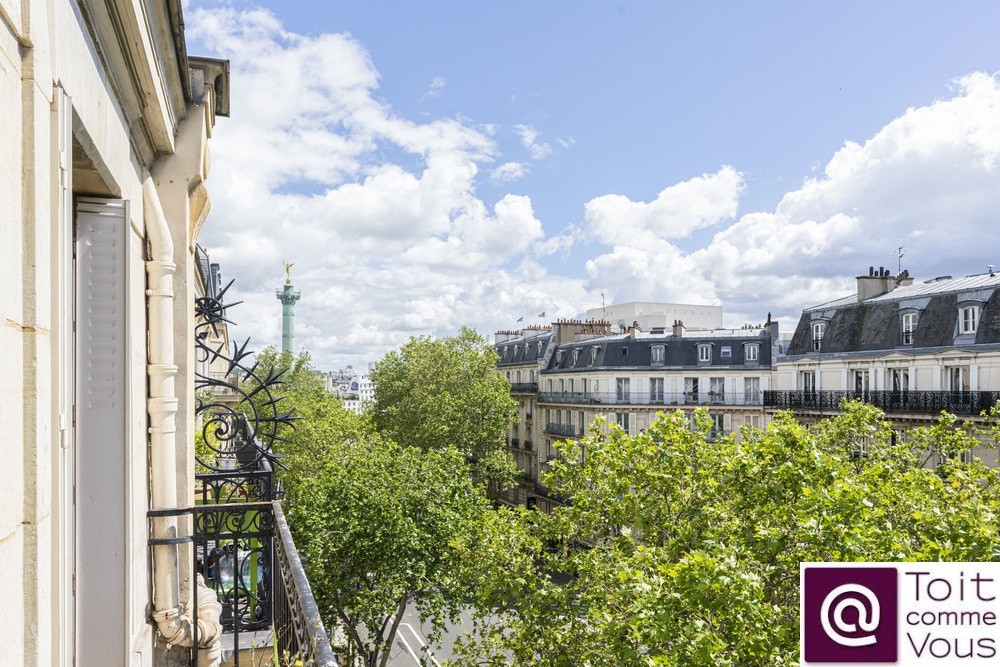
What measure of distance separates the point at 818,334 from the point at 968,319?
706 cm

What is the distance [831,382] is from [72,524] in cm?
3121

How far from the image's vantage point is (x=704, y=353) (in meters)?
38.9

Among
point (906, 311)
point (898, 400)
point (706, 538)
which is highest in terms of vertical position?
point (906, 311)

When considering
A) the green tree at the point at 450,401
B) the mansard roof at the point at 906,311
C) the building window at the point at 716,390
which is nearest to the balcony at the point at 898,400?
the mansard roof at the point at 906,311

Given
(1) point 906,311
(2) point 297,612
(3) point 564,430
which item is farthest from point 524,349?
(2) point 297,612

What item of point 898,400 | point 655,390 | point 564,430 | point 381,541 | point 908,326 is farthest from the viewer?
point 564,430

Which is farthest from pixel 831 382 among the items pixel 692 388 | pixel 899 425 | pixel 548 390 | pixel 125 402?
pixel 125 402

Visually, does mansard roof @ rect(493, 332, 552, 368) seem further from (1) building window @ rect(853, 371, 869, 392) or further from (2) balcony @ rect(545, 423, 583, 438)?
(1) building window @ rect(853, 371, 869, 392)

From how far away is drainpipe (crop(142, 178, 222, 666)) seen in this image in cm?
450

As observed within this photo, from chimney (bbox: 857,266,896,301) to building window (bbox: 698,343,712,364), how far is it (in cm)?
997

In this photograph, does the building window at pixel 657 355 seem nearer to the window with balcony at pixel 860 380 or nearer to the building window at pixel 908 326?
the window with balcony at pixel 860 380

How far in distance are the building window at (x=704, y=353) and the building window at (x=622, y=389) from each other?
4171 millimetres

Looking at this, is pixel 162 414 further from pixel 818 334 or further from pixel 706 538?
pixel 818 334

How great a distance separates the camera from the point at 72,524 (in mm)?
3504
